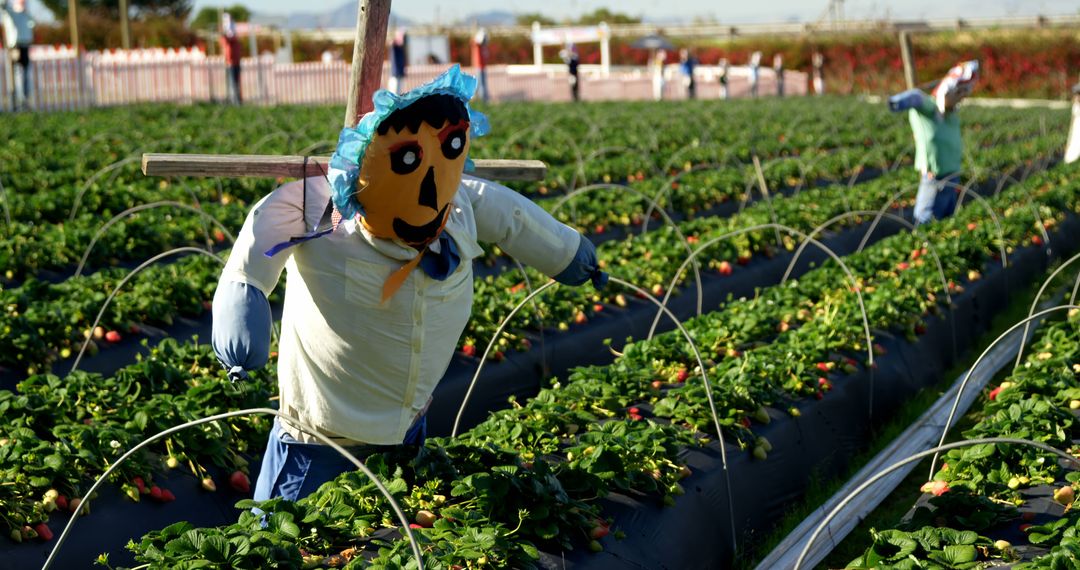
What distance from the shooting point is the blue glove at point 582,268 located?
3.87 metres

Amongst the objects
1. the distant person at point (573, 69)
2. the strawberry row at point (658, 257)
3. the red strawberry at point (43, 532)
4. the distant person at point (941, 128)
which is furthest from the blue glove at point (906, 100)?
the distant person at point (573, 69)

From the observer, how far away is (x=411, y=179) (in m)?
3.32

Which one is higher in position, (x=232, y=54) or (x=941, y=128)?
(x=232, y=54)

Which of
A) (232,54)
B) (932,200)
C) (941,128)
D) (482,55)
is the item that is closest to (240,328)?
(941,128)

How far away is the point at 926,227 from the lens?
29.3 feet

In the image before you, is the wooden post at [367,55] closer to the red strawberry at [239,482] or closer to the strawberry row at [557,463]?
the strawberry row at [557,463]

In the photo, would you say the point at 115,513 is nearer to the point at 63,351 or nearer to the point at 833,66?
the point at 63,351

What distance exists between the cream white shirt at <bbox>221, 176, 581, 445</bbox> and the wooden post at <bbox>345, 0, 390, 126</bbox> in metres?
0.27

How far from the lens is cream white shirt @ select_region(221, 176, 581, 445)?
3365mm

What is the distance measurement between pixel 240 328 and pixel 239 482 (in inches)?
61.9

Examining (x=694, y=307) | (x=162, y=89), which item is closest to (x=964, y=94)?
(x=694, y=307)

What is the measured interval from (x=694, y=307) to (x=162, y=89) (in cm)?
2089

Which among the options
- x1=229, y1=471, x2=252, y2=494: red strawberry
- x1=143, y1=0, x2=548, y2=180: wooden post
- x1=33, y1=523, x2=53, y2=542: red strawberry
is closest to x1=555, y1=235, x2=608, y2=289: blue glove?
x1=143, y1=0, x2=548, y2=180: wooden post

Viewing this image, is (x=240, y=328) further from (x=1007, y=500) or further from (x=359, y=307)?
(x=1007, y=500)
